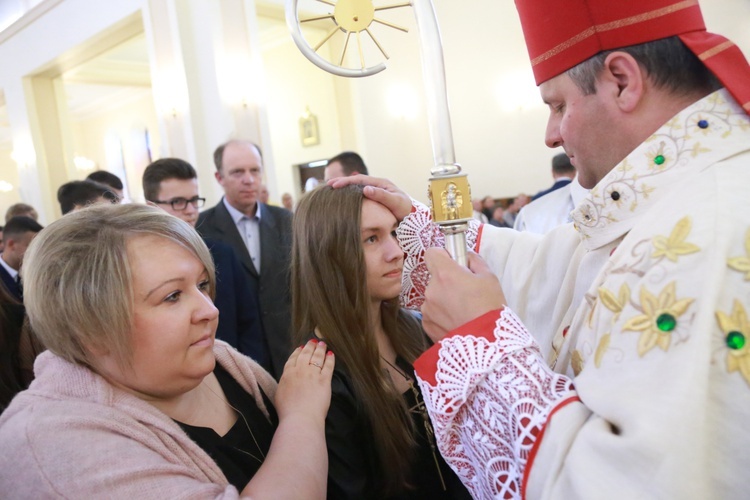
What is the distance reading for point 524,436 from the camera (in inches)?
34.2

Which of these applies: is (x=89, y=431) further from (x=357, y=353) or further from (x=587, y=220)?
(x=587, y=220)

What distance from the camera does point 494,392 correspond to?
931 mm

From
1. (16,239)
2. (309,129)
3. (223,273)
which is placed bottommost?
(223,273)

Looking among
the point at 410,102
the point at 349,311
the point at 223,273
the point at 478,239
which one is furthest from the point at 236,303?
the point at 410,102

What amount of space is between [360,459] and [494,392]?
72 cm

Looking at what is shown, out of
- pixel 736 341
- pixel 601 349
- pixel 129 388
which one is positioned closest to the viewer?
pixel 736 341

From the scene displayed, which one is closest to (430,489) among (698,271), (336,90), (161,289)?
(161,289)

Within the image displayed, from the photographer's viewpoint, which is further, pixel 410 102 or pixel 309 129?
→ pixel 309 129

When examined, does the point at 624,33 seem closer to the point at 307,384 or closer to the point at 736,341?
the point at 736,341

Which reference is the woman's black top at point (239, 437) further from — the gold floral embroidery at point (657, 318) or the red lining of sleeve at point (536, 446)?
the gold floral embroidery at point (657, 318)

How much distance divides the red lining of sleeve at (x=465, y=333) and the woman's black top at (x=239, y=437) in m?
0.54

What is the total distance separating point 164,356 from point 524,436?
0.75 m

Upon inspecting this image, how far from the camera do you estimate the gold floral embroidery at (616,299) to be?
2.91 ft

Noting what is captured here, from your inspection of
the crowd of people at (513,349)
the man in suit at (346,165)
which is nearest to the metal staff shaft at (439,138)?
the crowd of people at (513,349)
